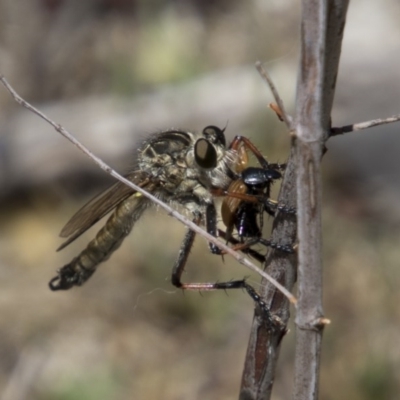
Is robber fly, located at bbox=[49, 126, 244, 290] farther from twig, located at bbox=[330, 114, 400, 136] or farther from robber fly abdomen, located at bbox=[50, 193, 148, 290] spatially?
twig, located at bbox=[330, 114, 400, 136]

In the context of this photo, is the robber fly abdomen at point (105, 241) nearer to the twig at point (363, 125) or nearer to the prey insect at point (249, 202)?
the prey insect at point (249, 202)

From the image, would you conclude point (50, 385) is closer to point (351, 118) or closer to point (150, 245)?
point (150, 245)

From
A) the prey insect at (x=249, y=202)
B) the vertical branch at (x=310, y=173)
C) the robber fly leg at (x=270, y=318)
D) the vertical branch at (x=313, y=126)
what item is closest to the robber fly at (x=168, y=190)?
the prey insect at (x=249, y=202)

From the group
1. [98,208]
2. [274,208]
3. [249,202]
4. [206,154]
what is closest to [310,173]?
[274,208]

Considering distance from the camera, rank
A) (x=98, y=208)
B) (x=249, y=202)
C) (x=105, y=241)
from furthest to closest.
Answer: (x=105, y=241), (x=98, y=208), (x=249, y=202)

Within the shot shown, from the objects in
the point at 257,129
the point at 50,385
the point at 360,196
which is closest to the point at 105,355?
the point at 50,385

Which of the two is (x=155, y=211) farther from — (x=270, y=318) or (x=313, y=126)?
(x=313, y=126)
